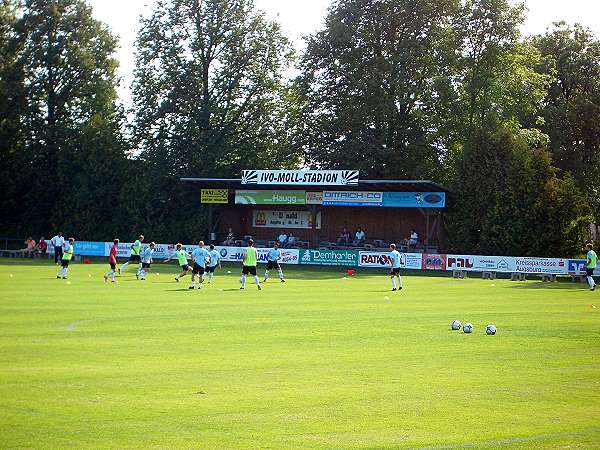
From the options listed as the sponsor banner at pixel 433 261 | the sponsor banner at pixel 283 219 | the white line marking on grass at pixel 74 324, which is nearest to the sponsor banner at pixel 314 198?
the sponsor banner at pixel 283 219

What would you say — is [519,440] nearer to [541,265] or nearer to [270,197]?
[541,265]

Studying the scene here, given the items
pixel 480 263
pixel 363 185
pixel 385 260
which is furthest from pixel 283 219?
pixel 480 263

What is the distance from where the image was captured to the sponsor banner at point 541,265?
164 ft

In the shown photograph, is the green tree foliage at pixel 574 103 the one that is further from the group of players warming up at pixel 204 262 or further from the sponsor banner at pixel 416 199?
the group of players warming up at pixel 204 262

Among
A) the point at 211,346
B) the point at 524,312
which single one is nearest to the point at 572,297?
the point at 524,312

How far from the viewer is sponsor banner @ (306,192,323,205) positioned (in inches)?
2339

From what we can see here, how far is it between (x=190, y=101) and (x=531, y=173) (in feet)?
95.7

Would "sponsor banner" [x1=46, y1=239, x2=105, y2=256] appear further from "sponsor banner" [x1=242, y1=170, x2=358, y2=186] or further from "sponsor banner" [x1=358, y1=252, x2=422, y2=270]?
"sponsor banner" [x1=358, y1=252, x2=422, y2=270]

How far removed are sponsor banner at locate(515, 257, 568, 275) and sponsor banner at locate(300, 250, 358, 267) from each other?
1036 cm

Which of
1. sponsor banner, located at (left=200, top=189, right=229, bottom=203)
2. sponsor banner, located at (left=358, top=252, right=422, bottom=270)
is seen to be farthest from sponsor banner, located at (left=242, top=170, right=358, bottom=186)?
sponsor banner, located at (left=358, top=252, right=422, bottom=270)

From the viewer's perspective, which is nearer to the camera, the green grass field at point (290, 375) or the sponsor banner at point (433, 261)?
the green grass field at point (290, 375)

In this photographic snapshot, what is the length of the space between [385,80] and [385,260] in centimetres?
1709

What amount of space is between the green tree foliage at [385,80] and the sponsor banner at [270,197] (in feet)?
21.0

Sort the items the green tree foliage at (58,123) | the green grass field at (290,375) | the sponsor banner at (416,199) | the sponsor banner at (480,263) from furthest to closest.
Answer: the green tree foliage at (58,123), the sponsor banner at (416,199), the sponsor banner at (480,263), the green grass field at (290,375)
